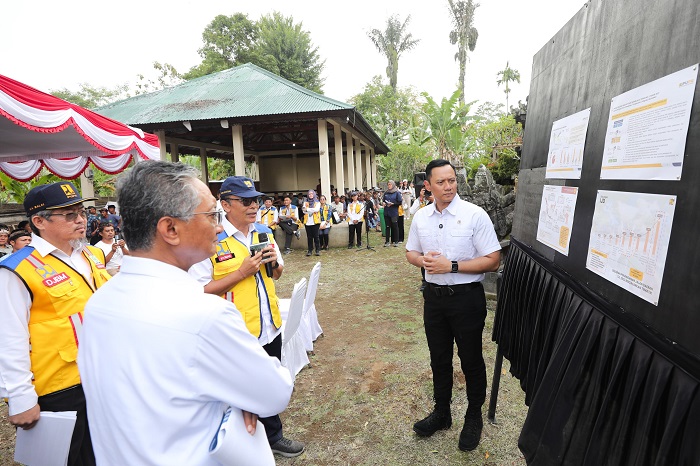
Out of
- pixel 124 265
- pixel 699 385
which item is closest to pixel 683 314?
pixel 699 385

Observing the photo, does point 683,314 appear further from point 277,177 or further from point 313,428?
point 277,177

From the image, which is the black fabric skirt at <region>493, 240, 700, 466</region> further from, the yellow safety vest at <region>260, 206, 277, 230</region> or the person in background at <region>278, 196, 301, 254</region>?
the person in background at <region>278, 196, 301, 254</region>

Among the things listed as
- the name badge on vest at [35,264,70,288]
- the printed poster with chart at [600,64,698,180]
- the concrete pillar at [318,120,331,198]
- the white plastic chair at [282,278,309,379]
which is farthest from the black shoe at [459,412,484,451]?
the concrete pillar at [318,120,331,198]

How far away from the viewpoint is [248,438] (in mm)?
1151

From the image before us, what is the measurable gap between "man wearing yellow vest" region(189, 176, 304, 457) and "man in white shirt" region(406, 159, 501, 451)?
1173 mm

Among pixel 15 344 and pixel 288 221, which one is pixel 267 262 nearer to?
pixel 15 344

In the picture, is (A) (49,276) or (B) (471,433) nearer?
(A) (49,276)

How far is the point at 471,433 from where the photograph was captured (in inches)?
114

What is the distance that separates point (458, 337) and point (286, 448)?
1.59 metres

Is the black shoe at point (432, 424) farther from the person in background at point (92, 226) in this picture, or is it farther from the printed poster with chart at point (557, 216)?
the person in background at point (92, 226)

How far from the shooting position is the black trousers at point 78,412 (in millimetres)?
2127

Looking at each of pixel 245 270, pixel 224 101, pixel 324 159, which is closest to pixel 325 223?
pixel 324 159

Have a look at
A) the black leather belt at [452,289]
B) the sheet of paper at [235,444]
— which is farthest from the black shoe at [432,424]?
the sheet of paper at [235,444]

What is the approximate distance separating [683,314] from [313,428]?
2949 millimetres
